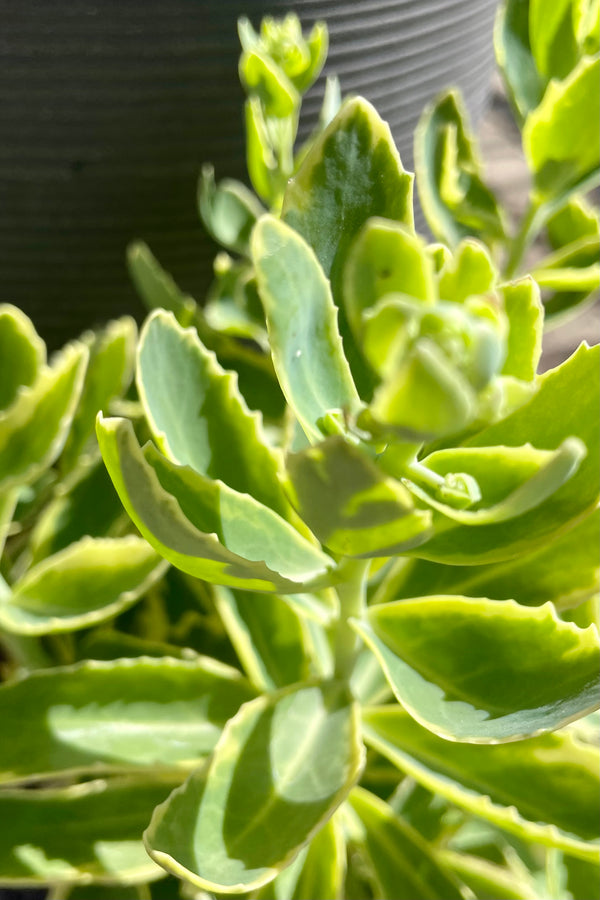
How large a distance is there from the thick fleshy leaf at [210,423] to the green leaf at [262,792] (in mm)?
122

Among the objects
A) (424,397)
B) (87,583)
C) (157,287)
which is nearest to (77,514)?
(87,583)

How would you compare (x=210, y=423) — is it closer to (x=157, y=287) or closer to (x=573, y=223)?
(x=157, y=287)

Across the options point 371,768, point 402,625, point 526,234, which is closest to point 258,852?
point 402,625

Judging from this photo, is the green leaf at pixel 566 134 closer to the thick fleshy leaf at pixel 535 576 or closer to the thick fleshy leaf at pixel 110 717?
the thick fleshy leaf at pixel 535 576

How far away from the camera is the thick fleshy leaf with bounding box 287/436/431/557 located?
28cm

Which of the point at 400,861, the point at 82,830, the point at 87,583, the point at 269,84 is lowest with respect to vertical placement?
the point at 400,861

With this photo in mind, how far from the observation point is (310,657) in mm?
572

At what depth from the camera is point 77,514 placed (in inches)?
24.4

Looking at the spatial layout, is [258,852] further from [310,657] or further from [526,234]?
[526,234]

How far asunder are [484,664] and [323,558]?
0.10 m

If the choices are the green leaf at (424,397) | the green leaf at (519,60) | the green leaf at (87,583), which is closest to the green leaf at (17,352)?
the green leaf at (87,583)

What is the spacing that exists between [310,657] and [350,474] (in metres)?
0.32

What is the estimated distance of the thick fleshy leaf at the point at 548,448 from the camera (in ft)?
1.20

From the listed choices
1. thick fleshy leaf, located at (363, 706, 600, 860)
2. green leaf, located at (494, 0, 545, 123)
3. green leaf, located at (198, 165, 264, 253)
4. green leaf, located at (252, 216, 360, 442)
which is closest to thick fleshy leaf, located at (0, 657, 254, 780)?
thick fleshy leaf, located at (363, 706, 600, 860)
